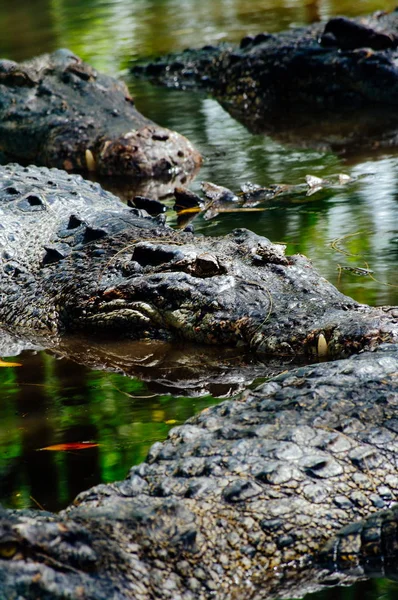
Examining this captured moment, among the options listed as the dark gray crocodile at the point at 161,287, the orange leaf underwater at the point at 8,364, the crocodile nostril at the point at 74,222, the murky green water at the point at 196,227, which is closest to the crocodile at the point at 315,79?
the murky green water at the point at 196,227

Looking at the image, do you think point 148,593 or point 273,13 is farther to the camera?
point 273,13

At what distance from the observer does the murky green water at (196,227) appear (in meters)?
4.32

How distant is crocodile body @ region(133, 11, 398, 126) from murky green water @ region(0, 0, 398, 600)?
475 millimetres

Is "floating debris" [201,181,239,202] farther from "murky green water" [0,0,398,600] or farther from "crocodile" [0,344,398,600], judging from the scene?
"crocodile" [0,344,398,600]

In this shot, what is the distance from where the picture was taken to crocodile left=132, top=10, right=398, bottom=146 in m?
11.4

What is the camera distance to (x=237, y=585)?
3123mm

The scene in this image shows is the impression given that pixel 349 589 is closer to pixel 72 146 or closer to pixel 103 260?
pixel 103 260

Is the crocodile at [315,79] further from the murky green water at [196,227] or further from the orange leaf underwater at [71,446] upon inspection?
the orange leaf underwater at [71,446]

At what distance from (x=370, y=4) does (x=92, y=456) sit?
13.6 metres

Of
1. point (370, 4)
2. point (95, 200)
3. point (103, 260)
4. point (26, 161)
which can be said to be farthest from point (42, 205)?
point (370, 4)

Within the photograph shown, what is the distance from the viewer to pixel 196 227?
8141mm

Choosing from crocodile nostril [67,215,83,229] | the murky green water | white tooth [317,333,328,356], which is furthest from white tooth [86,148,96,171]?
white tooth [317,333,328,356]

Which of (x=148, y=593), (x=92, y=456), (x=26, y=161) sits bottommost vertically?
(x=26, y=161)

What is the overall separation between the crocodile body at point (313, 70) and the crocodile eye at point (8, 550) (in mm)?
9569
